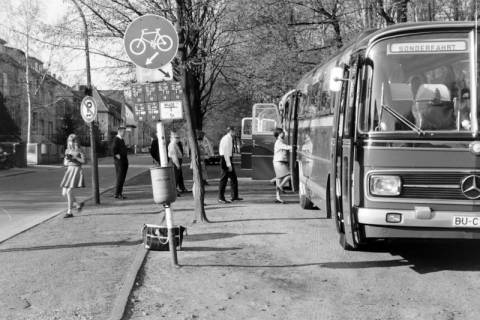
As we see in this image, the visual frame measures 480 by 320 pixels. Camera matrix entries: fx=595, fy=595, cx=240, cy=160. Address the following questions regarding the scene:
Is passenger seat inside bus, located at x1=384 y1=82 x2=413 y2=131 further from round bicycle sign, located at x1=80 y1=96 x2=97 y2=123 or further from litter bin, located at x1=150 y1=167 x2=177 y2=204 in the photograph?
round bicycle sign, located at x1=80 y1=96 x2=97 y2=123

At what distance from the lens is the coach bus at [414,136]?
6414 mm

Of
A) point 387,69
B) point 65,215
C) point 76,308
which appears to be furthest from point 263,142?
point 76,308

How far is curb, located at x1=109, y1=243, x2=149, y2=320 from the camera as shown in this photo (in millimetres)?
5401

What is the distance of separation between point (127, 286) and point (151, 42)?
3.00 meters

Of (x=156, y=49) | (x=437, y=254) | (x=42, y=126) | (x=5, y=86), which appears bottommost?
(x=437, y=254)

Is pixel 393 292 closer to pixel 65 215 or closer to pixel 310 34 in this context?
pixel 65 215

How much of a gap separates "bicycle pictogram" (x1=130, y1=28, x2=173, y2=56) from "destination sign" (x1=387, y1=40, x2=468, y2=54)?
268 cm

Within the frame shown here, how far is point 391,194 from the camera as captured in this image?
6.52 meters

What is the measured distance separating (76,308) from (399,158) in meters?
3.68

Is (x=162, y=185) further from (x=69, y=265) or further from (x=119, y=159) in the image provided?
(x=119, y=159)

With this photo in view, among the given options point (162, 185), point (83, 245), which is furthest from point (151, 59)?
point (83, 245)

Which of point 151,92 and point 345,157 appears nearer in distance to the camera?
point 345,157

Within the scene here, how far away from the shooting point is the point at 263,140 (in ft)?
67.1

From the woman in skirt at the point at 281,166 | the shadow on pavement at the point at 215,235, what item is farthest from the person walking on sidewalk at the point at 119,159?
the shadow on pavement at the point at 215,235
